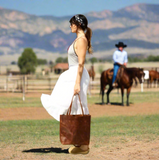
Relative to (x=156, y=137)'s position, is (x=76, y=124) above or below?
above

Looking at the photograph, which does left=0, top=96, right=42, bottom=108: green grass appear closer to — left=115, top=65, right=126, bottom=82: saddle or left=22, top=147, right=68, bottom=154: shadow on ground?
left=115, top=65, right=126, bottom=82: saddle

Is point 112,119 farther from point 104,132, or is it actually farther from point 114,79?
point 114,79

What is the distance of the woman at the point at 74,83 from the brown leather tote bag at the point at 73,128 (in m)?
0.17

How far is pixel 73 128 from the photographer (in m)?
5.55

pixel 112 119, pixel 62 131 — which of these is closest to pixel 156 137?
pixel 62 131

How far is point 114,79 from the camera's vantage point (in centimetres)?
1653

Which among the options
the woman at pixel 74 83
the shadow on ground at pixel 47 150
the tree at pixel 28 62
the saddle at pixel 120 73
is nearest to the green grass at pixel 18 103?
the saddle at pixel 120 73

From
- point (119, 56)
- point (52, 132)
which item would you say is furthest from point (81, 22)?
point (119, 56)

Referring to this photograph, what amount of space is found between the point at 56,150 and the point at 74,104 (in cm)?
115

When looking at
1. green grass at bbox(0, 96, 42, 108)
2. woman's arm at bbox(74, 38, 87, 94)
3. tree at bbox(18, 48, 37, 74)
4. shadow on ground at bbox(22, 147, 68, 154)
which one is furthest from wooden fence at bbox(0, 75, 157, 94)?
tree at bbox(18, 48, 37, 74)

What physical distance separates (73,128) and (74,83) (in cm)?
67

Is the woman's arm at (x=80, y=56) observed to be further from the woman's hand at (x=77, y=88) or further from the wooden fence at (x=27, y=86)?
the wooden fence at (x=27, y=86)

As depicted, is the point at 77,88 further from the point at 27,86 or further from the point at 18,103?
the point at 27,86

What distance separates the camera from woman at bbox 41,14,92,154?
5.63 m
